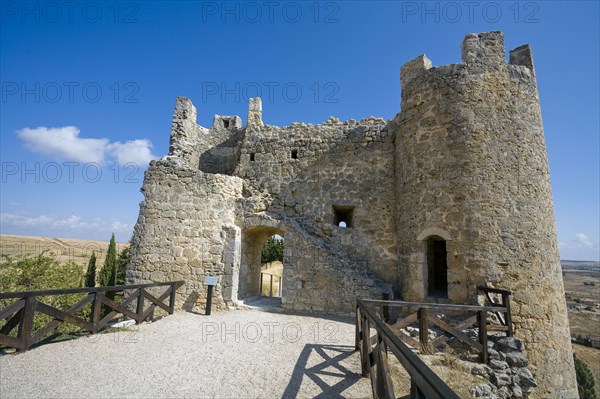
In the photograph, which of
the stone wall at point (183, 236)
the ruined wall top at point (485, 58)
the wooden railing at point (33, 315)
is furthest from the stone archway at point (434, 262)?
the wooden railing at point (33, 315)

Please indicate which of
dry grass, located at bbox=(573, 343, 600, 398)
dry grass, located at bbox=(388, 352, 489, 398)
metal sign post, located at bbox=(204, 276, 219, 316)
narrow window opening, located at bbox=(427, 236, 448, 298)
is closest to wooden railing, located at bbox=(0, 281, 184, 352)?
metal sign post, located at bbox=(204, 276, 219, 316)

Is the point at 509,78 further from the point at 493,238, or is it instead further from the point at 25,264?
the point at 25,264

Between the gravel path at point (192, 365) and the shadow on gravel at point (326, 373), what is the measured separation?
13 mm

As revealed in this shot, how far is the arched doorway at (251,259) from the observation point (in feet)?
32.2

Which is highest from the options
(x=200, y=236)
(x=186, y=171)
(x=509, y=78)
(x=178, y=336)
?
(x=509, y=78)

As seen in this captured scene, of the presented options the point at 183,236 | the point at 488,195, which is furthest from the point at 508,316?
the point at 183,236

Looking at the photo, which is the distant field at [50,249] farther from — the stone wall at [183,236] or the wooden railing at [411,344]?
the wooden railing at [411,344]

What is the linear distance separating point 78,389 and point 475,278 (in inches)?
296

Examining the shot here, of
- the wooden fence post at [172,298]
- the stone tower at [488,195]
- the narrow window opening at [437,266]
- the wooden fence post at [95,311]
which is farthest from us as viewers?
the narrow window opening at [437,266]

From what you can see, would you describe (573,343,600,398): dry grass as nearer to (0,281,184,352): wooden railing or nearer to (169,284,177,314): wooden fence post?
(169,284,177,314): wooden fence post

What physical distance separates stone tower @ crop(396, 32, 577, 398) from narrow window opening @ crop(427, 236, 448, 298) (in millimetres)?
205

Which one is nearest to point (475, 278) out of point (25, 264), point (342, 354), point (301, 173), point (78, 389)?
point (342, 354)

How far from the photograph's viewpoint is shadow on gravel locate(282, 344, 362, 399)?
3.77 meters

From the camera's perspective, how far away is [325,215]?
32.3 ft
